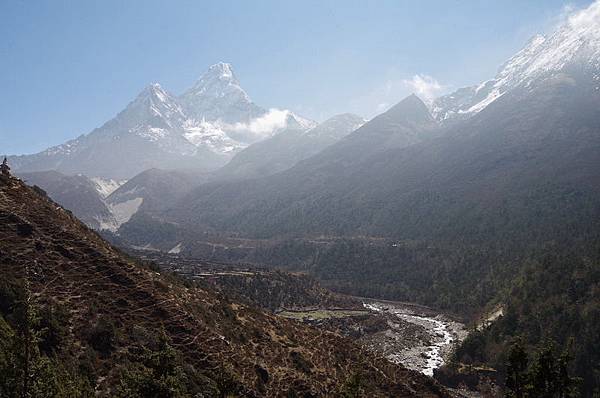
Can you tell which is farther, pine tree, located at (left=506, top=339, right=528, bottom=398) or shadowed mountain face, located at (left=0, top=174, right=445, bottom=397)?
shadowed mountain face, located at (left=0, top=174, right=445, bottom=397)

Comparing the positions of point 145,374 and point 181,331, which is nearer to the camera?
point 145,374

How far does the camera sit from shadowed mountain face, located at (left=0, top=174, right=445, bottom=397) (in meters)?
71.3

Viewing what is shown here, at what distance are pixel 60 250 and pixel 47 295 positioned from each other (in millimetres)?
12789

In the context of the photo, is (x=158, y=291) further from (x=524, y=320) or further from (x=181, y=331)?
(x=524, y=320)

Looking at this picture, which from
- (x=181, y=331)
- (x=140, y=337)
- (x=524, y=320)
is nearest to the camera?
(x=140, y=337)

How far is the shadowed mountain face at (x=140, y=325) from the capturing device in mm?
71312

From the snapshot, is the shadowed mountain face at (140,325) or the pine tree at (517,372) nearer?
the pine tree at (517,372)

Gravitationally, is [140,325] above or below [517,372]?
above

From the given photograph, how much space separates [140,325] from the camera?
254 feet

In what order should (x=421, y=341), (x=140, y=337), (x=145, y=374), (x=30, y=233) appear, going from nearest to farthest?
1. (x=145, y=374)
2. (x=140, y=337)
3. (x=30, y=233)
4. (x=421, y=341)

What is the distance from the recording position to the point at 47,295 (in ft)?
246

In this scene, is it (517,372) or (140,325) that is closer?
(517,372)

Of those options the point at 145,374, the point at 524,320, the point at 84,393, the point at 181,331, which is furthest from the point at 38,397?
the point at 524,320

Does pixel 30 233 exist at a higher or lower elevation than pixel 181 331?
higher
